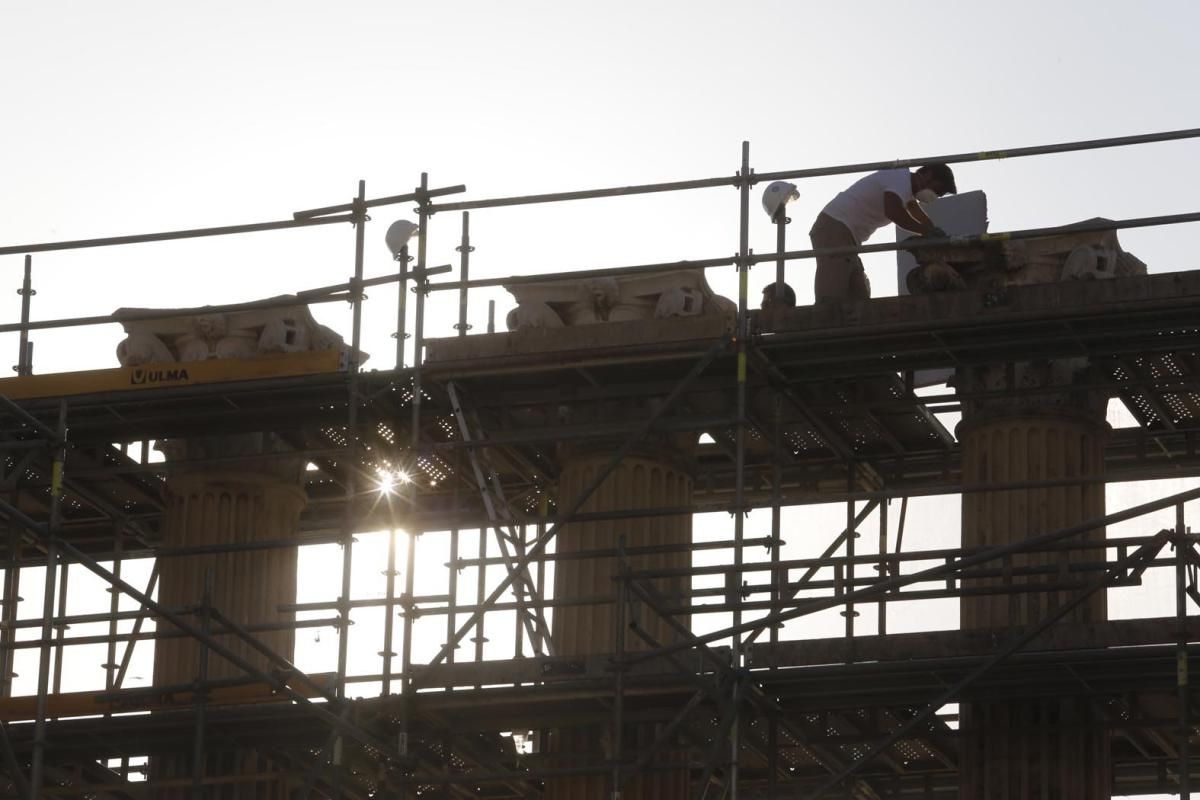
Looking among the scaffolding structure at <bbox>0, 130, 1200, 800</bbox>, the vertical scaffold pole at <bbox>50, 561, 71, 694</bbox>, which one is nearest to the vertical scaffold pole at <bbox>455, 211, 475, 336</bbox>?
the scaffolding structure at <bbox>0, 130, 1200, 800</bbox>

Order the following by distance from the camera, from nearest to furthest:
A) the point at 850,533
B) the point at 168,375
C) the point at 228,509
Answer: the point at 168,375 → the point at 850,533 → the point at 228,509

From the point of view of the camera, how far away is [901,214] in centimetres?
3278

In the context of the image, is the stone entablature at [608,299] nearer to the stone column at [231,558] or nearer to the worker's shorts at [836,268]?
the worker's shorts at [836,268]

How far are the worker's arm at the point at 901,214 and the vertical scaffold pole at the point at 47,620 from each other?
330 inches

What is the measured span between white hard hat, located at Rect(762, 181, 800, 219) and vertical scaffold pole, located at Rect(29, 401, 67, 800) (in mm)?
7233

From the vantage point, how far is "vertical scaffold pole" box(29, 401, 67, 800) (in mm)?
32375

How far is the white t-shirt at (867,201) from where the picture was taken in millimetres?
33000

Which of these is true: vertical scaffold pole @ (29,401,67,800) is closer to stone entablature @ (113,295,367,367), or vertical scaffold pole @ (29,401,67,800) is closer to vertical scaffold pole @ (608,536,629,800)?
stone entablature @ (113,295,367,367)

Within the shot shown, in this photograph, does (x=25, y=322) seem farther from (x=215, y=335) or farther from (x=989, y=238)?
(x=989, y=238)

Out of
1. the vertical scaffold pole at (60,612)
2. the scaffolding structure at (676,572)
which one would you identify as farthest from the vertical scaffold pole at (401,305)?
the vertical scaffold pole at (60,612)

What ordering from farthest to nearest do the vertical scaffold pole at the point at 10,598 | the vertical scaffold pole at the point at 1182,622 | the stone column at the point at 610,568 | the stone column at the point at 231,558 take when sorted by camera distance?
1. the vertical scaffold pole at the point at 10,598
2. the stone column at the point at 231,558
3. the stone column at the point at 610,568
4. the vertical scaffold pole at the point at 1182,622

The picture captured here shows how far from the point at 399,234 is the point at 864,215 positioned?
4.66m

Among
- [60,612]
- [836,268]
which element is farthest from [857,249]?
[60,612]

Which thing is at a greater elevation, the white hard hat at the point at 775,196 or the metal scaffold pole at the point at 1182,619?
the white hard hat at the point at 775,196
